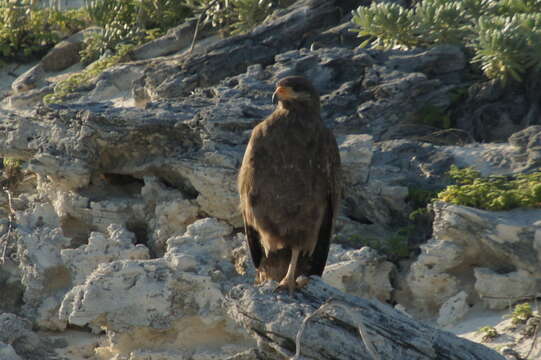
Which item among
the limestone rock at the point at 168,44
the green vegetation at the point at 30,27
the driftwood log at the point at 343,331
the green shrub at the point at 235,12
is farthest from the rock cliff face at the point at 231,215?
the green vegetation at the point at 30,27

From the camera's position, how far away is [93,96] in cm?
1198

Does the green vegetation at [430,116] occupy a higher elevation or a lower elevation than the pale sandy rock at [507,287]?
higher

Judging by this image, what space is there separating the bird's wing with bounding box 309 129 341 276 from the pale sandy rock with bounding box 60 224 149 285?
91.8 inches

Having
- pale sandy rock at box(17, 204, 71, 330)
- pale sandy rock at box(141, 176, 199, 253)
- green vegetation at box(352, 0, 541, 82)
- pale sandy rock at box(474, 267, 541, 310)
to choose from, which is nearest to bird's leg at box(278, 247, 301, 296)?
pale sandy rock at box(474, 267, 541, 310)

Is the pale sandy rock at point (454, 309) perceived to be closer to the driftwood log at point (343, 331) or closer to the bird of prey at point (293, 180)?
the bird of prey at point (293, 180)

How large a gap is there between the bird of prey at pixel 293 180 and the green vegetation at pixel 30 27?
9333 millimetres

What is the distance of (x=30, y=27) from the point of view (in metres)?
15.4

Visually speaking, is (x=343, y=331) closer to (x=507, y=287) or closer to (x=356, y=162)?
(x=507, y=287)

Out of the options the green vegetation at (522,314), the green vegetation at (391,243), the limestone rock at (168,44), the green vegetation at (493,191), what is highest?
the limestone rock at (168,44)

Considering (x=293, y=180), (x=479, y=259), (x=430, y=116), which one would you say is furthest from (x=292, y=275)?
(x=430, y=116)

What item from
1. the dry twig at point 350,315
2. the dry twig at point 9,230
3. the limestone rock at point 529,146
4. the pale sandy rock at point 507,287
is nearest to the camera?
the dry twig at point 350,315

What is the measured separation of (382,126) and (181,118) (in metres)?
2.16

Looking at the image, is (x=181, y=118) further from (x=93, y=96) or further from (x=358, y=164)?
(x=93, y=96)

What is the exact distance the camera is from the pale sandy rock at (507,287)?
771cm
